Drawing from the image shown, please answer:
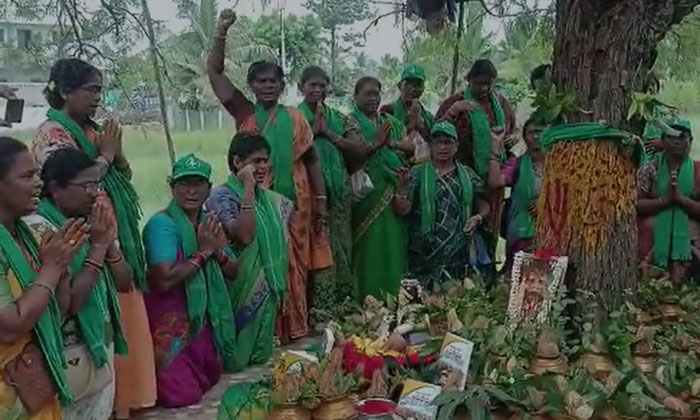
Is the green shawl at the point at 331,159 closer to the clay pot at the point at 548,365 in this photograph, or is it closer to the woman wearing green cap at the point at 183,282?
the woman wearing green cap at the point at 183,282

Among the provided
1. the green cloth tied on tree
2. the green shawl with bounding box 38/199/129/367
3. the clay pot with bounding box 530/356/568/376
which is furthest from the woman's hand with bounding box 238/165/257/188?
the clay pot with bounding box 530/356/568/376

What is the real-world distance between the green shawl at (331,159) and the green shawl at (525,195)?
1039 millimetres

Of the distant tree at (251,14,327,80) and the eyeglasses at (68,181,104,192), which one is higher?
A: the distant tree at (251,14,327,80)

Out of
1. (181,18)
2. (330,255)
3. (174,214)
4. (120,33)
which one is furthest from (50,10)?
(181,18)

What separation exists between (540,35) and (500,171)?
1.46 m

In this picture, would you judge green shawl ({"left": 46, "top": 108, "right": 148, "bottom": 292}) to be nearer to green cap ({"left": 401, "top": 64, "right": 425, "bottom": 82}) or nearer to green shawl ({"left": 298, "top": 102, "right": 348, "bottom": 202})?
green shawl ({"left": 298, "top": 102, "right": 348, "bottom": 202})

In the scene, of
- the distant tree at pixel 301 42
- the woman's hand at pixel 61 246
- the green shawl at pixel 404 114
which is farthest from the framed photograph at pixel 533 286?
the distant tree at pixel 301 42

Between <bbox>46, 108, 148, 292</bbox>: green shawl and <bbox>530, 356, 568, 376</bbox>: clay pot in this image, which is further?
<bbox>46, 108, 148, 292</bbox>: green shawl

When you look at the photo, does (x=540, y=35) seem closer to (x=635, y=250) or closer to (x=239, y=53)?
(x=635, y=250)

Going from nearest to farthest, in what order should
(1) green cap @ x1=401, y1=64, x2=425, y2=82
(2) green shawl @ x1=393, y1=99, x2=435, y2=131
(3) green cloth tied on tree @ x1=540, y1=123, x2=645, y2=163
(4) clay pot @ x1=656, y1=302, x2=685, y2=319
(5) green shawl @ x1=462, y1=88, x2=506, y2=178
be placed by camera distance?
(3) green cloth tied on tree @ x1=540, y1=123, x2=645, y2=163, (4) clay pot @ x1=656, y1=302, x2=685, y2=319, (5) green shawl @ x1=462, y1=88, x2=506, y2=178, (1) green cap @ x1=401, y1=64, x2=425, y2=82, (2) green shawl @ x1=393, y1=99, x2=435, y2=131

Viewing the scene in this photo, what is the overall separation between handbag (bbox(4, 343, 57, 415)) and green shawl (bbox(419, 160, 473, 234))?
2877 mm

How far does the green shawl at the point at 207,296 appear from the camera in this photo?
4.20 metres

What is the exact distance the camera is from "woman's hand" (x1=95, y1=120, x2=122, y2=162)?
371 centimetres

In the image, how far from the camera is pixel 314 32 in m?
23.4
